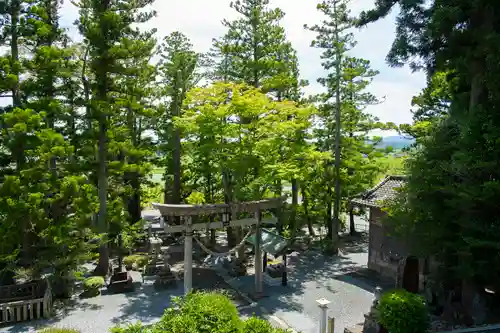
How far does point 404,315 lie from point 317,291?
7.37m

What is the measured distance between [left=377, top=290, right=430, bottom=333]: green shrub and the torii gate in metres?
6.60

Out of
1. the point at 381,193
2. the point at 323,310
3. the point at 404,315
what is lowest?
the point at 323,310

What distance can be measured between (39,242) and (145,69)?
9.39 metres

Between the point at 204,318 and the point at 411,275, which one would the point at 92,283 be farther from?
the point at 411,275

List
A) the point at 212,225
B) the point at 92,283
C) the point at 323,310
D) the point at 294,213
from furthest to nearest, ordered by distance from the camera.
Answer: the point at 294,213
the point at 92,283
the point at 212,225
the point at 323,310

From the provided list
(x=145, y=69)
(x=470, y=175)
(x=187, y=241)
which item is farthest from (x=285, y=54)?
(x=470, y=175)

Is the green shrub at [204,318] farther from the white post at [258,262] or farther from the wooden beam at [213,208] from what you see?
the white post at [258,262]

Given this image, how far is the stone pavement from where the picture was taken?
538 inches

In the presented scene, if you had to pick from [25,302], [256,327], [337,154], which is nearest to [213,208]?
[25,302]

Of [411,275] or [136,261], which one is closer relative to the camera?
[411,275]

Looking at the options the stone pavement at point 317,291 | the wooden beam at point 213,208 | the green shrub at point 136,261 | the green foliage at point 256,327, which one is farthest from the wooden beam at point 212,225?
the green foliage at point 256,327

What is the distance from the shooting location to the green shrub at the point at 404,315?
9398 millimetres

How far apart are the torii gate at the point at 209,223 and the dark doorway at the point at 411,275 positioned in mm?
6466

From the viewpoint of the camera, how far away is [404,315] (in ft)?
30.9
